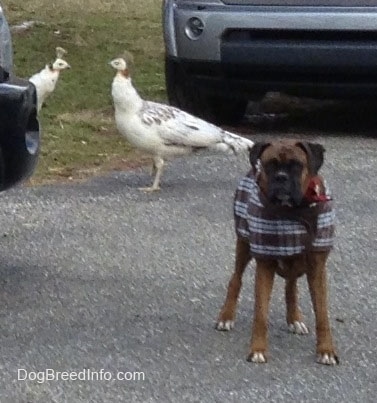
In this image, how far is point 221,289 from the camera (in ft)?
17.6

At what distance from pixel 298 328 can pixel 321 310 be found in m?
0.37

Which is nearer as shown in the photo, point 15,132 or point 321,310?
point 321,310

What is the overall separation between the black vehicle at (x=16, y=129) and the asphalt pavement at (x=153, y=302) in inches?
21.4

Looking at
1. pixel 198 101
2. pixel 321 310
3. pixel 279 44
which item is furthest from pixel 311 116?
pixel 321 310

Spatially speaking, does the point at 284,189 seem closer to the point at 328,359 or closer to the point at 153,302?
the point at 328,359

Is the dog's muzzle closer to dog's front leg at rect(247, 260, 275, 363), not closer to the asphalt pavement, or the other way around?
dog's front leg at rect(247, 260, 275, 363)

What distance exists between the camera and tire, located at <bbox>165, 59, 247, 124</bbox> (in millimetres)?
9492

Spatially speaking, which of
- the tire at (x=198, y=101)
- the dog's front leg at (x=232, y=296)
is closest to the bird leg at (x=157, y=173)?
the tire at (x=198, y=101)

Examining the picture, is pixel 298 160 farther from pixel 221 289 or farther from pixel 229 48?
pixel 229 48

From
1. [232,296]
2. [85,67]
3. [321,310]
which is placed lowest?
[85,67]

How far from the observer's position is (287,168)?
4.23 meters

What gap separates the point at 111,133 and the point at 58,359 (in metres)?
4.94

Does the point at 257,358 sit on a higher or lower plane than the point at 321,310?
lower

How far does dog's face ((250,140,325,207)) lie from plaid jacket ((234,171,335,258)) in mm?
63
